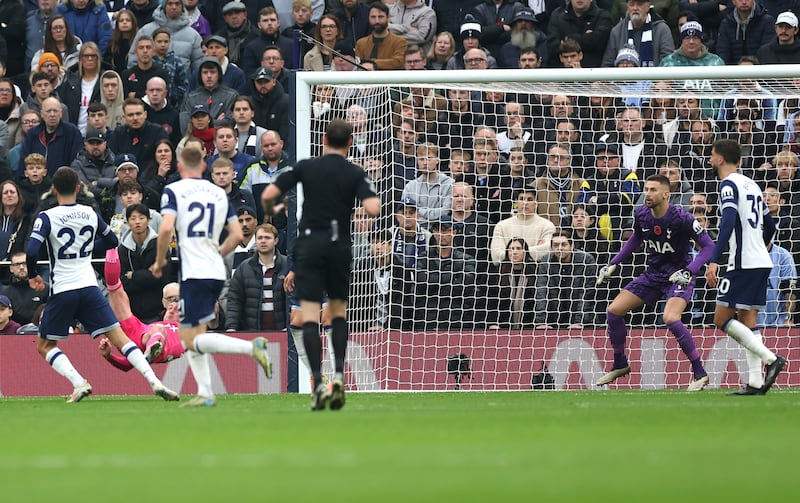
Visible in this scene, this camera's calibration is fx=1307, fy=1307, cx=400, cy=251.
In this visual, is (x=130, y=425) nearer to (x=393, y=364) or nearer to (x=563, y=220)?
(x=393, y=364)

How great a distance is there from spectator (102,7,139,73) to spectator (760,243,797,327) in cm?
1059

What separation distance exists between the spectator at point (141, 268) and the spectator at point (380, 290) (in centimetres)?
257

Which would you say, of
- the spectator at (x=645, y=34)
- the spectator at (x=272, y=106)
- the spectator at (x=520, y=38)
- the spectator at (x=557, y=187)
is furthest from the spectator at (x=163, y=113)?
the spectator at (x=645, y=34)

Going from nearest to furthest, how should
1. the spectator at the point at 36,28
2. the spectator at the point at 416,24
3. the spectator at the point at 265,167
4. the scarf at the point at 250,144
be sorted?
1. the spectator at the point at 265,167
2. the scarf at the point at 250,144
3. the spectator at the point at 416,24
4. the spectator at the point at 36,28

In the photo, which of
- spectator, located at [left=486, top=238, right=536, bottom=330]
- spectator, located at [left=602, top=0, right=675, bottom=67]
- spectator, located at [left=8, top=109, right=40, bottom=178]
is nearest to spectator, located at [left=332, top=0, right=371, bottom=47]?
spectator, located at [left=602, top=0, right=675, bottom=67]

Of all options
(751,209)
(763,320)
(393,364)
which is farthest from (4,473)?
(763,320)

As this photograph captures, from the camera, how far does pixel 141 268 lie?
1728 centimetres

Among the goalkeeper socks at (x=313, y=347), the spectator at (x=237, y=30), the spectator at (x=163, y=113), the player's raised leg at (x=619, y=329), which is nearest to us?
the goalkeeper socks at (x=313, y=347)

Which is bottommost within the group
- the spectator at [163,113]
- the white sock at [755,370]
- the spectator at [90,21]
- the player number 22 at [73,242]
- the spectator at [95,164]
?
the white sock at [755,370]

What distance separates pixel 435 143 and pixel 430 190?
131 centimetres

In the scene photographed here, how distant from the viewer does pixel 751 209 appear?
1317cm

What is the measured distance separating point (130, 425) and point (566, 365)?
7.78m

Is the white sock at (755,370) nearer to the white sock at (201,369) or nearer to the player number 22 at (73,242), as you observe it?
the white sock at (201,369)

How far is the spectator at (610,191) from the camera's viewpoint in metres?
16.9
